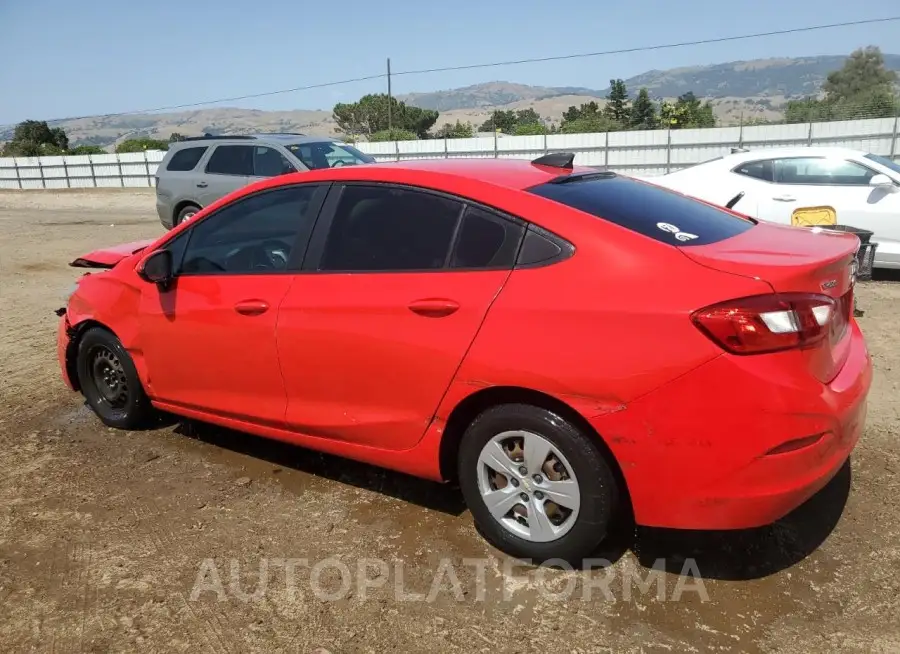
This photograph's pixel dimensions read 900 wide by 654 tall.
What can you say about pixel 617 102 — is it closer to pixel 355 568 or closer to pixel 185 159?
pixel 185 159

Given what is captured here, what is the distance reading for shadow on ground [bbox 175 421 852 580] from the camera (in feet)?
9.81

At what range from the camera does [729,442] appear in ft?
8.12

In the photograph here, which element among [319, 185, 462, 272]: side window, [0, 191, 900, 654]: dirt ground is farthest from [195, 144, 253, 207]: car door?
[319, 185, 462, 272]: side window

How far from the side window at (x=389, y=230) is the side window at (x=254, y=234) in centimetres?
21

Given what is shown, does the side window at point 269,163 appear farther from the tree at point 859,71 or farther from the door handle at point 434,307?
the tree at point 859,71

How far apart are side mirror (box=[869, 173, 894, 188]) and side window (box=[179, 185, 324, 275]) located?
6508 millimetres

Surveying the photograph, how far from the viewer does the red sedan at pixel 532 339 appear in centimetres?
250

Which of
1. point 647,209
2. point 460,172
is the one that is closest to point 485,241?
point 460,172

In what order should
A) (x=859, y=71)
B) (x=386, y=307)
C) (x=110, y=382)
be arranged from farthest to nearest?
(x=859, y=71), (x=110, y=382), (x=386, y=307)

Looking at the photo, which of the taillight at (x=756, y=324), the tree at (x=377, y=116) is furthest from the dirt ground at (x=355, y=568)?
the tree at (x=377, y=116)

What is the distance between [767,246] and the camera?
115 inches

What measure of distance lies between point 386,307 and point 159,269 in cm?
152

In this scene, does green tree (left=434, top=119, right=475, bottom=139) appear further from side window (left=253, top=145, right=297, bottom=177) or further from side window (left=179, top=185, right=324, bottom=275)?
side window (left=179, top=185, right=324, bottom=275)

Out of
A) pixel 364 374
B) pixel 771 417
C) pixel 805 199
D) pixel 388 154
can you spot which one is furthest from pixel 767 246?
pixel 388 154
